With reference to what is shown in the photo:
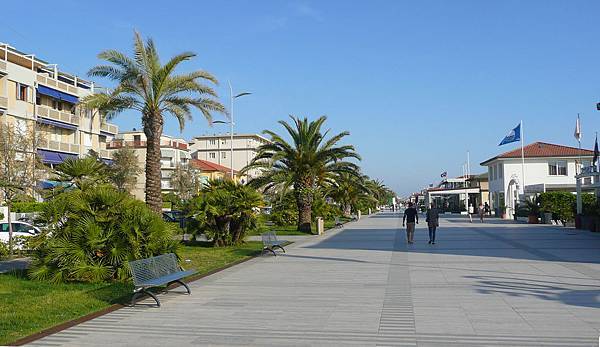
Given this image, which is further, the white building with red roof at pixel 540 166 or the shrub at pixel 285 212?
the white building with red roof at pixel 540 166

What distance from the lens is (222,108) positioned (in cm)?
2306

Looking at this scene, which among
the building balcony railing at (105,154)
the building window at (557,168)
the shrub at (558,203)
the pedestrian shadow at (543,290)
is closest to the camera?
the pedestrian shadow at (543,290)

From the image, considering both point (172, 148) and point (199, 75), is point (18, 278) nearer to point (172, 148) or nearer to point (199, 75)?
point (199, 75)

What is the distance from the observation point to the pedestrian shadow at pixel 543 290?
972 centimetres

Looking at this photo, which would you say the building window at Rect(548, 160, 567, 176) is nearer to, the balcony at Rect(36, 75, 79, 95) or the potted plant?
the potted plant

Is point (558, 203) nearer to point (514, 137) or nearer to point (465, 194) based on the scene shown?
point (514, 137)

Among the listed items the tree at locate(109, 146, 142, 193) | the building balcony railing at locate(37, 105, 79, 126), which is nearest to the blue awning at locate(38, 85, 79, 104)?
the building balcony railing at locate(37, 105, 79, 126)

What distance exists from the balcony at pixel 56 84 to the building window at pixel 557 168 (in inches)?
1748

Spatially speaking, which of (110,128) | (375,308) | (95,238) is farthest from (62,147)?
(375,308)

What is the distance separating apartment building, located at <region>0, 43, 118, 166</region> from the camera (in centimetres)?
4219

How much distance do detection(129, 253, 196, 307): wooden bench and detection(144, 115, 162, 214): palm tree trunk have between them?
9.20m

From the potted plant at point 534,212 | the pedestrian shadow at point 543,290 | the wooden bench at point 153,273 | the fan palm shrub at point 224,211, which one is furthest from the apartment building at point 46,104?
the pedestrian shadow at point 543,290

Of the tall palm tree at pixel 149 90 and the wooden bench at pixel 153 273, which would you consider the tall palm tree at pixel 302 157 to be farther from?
the wooden bench at pixel 153 273

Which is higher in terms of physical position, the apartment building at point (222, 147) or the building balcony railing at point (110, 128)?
the apartment building at point (222, 147)
